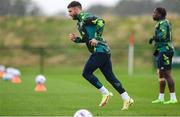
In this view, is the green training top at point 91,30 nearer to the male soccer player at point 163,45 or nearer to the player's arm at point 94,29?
A: the player's arm at point 94,29

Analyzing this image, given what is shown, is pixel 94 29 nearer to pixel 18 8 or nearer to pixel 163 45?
pixel 163 45

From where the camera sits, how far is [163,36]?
50.6 feet

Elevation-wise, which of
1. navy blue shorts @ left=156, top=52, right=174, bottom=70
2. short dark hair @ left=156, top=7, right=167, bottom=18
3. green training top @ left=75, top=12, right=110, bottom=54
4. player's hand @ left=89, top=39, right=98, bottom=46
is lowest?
navy blue shorts @ left=156, top=52, right=174, bottom=70

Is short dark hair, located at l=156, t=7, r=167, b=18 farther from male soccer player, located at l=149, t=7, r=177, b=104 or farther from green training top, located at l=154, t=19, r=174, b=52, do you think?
green training top, located at l=154, t=19, r=174, b=52

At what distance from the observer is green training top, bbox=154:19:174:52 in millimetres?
15398

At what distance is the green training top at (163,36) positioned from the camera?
15398 millimetres

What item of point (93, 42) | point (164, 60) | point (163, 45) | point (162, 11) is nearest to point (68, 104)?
point (93, 42)

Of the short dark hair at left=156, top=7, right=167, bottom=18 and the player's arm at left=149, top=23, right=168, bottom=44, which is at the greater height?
the short dark hair at left=156, top=7, right=167, bottom=18

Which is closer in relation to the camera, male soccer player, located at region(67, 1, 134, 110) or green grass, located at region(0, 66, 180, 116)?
green grass, located at region(0, 66, 180, 116)

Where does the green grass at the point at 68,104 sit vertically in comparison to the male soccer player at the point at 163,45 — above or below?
below

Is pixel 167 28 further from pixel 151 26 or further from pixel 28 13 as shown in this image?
pixel 28 13

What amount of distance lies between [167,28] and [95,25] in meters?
2.24

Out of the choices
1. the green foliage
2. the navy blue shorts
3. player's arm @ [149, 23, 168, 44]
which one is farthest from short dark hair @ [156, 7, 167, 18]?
the green foliage

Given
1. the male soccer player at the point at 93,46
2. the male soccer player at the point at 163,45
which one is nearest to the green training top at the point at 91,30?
the male soccer player at the point at 93,46
